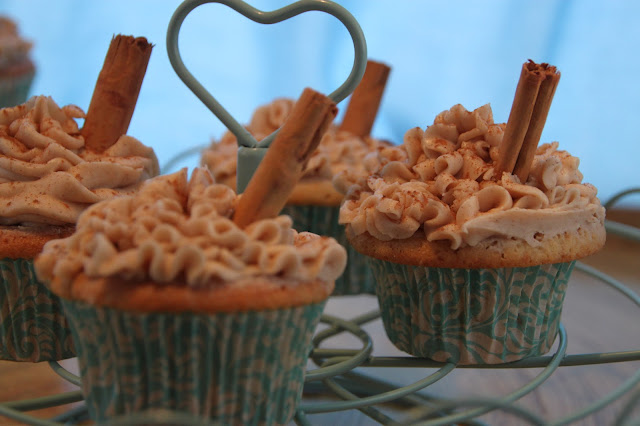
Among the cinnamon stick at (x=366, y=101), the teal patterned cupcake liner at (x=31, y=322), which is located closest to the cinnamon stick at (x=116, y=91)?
the teal patterned cupcake liner at (x=31, y=322)

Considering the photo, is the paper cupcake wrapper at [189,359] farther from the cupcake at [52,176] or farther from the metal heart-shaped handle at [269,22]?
the metal heart-shaped handle at [269,22]

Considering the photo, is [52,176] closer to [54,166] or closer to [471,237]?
[54,166]

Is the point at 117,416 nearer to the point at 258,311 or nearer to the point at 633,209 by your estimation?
the point at 258,311

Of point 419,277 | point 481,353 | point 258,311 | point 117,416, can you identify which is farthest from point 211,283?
point 481,353

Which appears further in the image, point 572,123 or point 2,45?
point 572,123

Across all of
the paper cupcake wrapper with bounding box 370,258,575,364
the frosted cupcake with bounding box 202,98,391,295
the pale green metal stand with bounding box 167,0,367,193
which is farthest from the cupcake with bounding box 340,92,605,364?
the frosted cupcake with bounding box 202,98,391,295

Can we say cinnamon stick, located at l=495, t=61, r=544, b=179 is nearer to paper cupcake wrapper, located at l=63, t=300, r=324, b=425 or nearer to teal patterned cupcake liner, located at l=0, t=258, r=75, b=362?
paper cupcake wrapper, located at l=63, t=300, r=324, b=425
